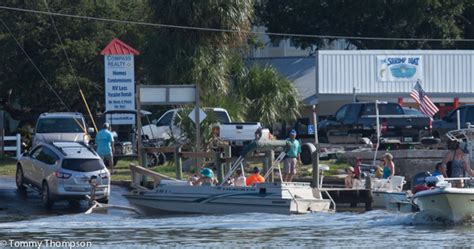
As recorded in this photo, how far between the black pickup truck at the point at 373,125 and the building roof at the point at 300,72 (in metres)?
13.5

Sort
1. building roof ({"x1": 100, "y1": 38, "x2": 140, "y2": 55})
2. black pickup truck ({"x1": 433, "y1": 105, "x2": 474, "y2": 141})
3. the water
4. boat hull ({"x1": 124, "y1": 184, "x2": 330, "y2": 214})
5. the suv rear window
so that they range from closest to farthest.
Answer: the water < boat hull ({"x1": 124, "y1": 184, "x2": 330, "y2": 214}) < the suv rear window < building roof ({"x1": 100, "y1": 38, "x2": 140, "y2": 55}) < black pickup truck ({"x1": 433, "y1": 105, "x2": 474, "y2": 141})

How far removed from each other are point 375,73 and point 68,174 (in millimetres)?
21431

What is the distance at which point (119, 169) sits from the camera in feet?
131

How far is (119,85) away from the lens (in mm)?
42156

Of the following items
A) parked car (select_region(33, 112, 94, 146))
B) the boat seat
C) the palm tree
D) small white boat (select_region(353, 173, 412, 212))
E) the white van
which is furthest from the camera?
the palm tree

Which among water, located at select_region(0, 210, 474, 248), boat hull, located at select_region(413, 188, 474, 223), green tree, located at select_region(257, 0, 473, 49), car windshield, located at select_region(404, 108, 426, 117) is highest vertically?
green tree, located at select_region(257, 0, 473, 49)

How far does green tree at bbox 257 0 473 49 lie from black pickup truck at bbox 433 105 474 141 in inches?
857

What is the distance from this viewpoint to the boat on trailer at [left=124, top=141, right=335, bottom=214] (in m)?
29.5

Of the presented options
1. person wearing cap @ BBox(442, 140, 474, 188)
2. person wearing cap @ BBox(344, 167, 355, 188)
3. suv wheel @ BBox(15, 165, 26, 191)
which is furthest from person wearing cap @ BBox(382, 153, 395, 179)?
suv wheel @ BBox(15, 165, 26, 191)

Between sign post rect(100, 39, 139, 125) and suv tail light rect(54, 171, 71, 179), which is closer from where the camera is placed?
suv tail light rect(54, 171, 71, 179)

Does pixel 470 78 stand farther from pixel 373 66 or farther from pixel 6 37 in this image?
pixel 6 37

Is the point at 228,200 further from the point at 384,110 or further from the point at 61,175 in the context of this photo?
the point at 384,110

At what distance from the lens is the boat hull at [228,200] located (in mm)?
29484

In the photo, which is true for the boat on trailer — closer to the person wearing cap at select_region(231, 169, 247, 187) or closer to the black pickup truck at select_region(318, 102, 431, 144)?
the person wearing cap at select_region(231, 169, 247, 187)
